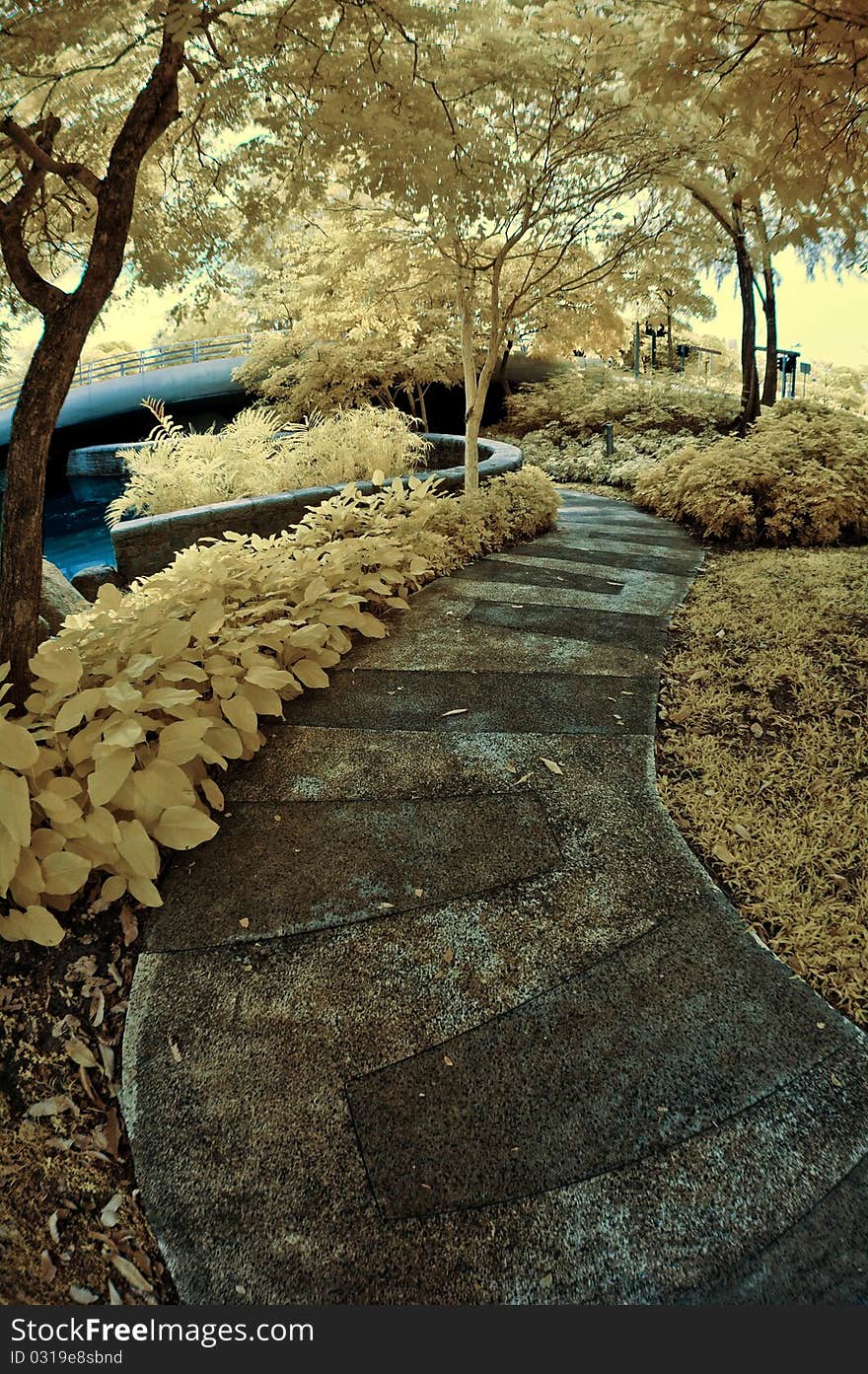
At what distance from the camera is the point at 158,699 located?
2.33m

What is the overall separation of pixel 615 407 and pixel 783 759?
36.6 feet

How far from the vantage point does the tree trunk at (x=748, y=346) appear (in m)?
10.5

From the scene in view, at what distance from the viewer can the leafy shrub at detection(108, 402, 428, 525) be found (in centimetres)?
634

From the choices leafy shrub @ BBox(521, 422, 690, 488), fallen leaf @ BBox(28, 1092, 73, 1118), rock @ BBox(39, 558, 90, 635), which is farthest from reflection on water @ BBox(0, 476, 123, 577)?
fallen leaf @ BBox(28, 1092, 73, 1118)

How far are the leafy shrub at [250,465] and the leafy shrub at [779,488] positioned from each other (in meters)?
2.62

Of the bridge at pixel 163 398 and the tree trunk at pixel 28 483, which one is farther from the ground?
the bridge at pixel 163 398

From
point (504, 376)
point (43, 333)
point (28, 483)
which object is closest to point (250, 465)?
point (43, 333)

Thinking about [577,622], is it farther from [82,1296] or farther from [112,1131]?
[82,1296]

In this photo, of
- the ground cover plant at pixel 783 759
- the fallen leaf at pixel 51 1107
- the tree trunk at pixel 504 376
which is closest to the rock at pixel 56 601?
the fallen leaf at pixel 51 1107

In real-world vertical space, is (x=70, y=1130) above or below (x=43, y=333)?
below

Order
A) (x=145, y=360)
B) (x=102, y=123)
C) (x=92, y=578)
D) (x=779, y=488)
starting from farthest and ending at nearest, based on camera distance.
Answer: (x=145, y=360) < (x=92, y=578) < (x=779, y=488) < (x=102, y=123)

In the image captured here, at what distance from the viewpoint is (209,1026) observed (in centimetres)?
180

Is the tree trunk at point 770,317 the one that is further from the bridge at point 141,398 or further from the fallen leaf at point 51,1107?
the fallen leaf at point 51,1107

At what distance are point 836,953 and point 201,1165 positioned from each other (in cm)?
159
